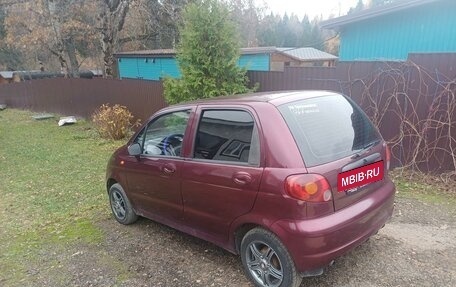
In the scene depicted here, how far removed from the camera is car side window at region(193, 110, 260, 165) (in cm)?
285

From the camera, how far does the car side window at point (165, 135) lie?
356cm

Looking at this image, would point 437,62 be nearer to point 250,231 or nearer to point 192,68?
point 250,231

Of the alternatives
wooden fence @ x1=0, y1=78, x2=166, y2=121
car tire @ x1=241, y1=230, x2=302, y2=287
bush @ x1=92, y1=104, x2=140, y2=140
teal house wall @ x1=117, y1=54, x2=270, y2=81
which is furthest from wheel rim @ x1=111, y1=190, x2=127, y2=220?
teal house wall @ x1=117, y1=54, x2=270, y2=81

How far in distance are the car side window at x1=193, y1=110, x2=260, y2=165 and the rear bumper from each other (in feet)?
1.93

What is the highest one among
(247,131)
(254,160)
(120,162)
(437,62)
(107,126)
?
(437,62)

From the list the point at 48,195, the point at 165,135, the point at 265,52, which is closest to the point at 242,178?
the point at 165,135

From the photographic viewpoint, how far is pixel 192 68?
307 inches

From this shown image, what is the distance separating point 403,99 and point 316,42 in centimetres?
4394

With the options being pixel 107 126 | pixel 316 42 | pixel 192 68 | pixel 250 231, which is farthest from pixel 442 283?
pixel 316 42

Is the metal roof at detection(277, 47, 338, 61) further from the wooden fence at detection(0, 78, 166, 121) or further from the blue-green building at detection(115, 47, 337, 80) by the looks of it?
the wooden fence at detection(0, 78, 166, 121)

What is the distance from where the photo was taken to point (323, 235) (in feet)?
8.29

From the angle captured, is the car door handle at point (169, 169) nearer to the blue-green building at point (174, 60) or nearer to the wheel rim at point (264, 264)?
the wheel rim at point (264, 264)

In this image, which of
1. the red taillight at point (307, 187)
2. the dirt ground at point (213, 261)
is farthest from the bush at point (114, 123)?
the red taillight at point (307, 187)

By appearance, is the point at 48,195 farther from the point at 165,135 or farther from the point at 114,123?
the point at 114,123
